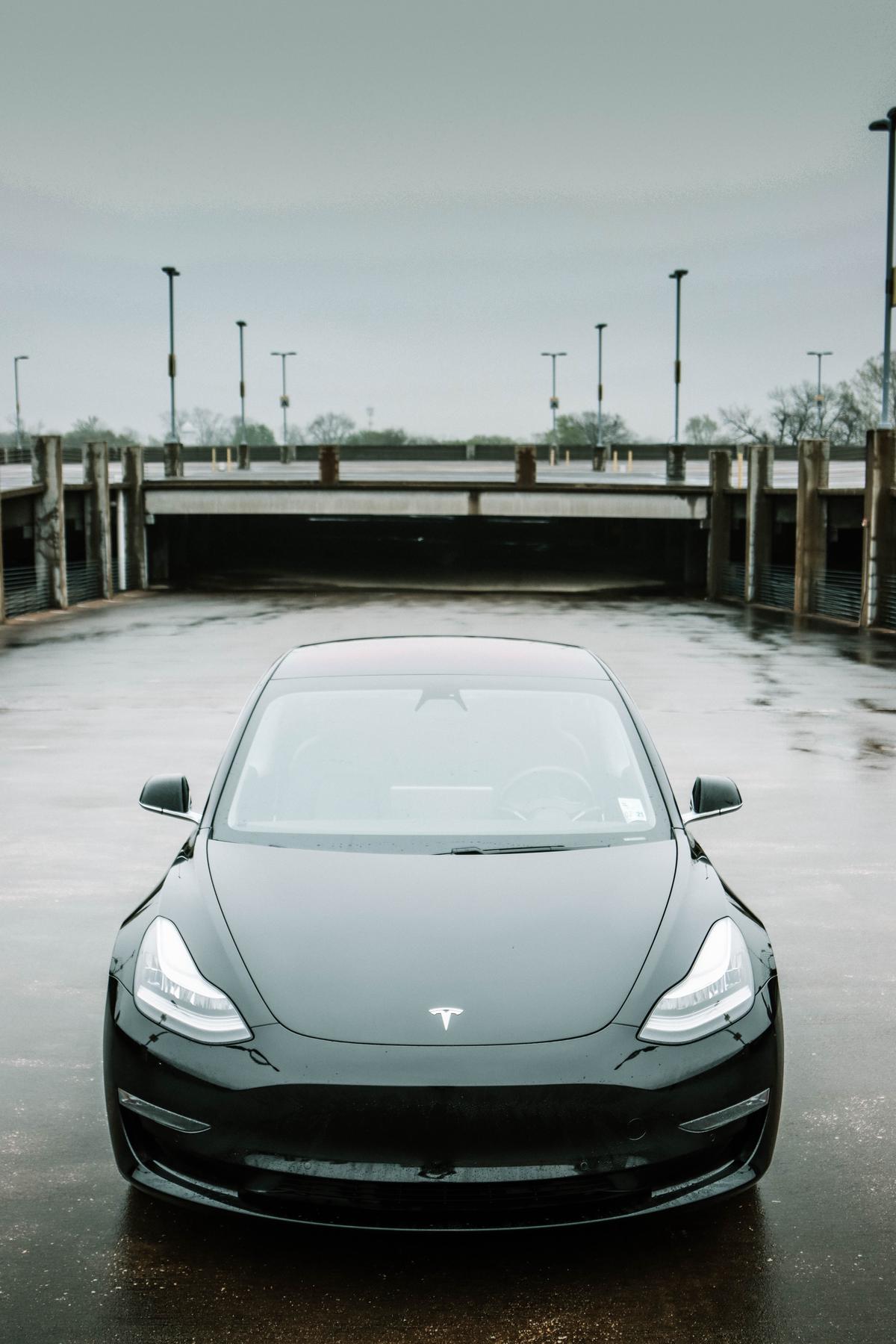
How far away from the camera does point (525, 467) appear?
4000cm

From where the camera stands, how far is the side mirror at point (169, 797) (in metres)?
4.94

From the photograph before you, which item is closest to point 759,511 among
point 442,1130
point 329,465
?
point 329,465

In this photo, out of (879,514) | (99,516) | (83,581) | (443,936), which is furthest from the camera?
(99,516)

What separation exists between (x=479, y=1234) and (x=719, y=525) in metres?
36.2

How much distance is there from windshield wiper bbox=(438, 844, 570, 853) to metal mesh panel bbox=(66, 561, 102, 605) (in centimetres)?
3094

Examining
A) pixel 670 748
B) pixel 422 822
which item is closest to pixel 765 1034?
pixel 422 822

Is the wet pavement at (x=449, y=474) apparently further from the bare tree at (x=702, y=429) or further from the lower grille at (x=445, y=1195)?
the bare tree at (x=702, y=429)

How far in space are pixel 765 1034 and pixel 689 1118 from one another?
1.20 ft

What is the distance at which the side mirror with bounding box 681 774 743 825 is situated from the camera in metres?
4.89

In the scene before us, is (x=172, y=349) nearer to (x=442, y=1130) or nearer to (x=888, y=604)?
(x=888, y=604)

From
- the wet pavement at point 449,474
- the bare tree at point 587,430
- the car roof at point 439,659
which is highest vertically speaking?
the bare tree at point 587,430

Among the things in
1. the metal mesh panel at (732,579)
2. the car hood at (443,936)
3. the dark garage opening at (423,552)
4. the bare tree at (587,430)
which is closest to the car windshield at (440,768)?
the car hood at (443,936)

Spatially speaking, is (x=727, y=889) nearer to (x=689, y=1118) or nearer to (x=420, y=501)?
(x=689, y=1118)

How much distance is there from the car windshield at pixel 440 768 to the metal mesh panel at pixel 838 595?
80.2 feet
